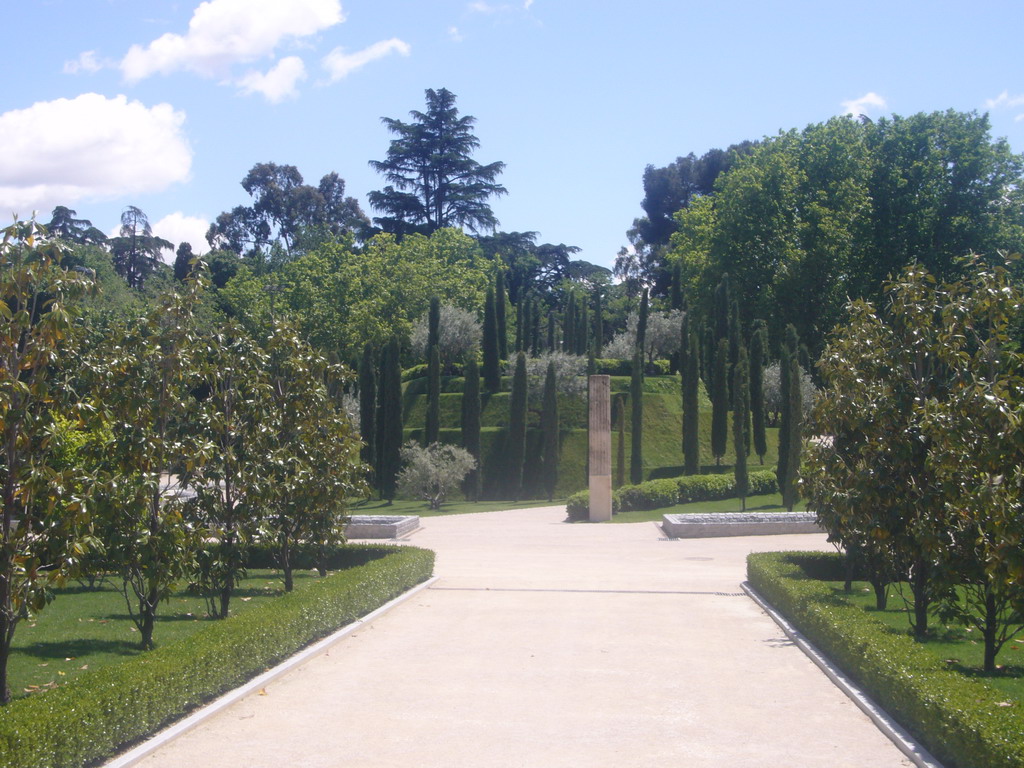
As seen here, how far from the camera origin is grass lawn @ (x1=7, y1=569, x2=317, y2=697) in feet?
29.0

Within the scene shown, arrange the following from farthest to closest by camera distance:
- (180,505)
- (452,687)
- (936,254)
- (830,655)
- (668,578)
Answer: (936,254)
(668,578)
(180,505)
(830,655)
(452,687)

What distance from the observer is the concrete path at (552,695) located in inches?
256

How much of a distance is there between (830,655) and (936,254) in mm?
38533

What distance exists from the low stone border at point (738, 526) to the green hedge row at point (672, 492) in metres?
4.72

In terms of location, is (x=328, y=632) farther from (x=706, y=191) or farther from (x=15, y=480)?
(x=706, y=191)

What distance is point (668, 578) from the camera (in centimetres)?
1616

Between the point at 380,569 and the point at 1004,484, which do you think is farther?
the point at 380,569

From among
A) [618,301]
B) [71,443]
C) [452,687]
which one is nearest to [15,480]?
[452,687]

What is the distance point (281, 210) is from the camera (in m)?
80.7

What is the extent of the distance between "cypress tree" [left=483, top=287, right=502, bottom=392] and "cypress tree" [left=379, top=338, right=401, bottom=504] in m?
9.27

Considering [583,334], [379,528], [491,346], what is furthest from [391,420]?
[583,334]

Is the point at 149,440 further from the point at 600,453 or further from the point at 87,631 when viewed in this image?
the point at 600,453

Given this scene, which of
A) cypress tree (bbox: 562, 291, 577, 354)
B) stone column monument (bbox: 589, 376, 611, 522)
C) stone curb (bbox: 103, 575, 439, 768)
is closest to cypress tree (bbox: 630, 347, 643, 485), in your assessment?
stone column monument (bbox: 589, 376, 611, 522)

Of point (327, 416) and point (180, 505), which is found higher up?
point (327, 416)
